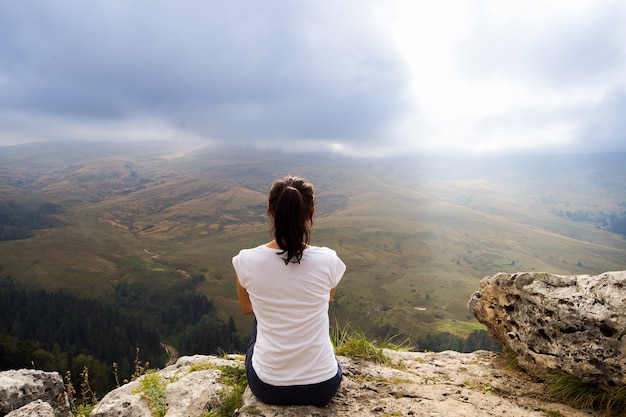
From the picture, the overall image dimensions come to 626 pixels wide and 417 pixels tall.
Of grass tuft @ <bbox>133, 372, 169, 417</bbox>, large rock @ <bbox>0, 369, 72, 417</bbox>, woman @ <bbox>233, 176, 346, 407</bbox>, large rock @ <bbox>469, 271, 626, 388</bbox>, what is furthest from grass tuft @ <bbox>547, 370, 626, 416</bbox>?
large rock @ <bbox>0, 369, 72, 417</bbox>

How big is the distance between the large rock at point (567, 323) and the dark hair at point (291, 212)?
19.4ft

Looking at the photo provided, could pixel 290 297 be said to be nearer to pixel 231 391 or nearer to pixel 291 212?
pixel 291 212

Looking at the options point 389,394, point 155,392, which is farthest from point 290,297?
point 155,392

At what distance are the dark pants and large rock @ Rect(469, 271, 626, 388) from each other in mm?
4842

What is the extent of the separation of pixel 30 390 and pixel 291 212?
8372 mm

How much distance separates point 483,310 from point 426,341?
138215 mm

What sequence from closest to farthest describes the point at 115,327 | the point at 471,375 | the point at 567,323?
the point at 567,323 → the point at 471,375 → the point at 115,327

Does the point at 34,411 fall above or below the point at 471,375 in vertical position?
below

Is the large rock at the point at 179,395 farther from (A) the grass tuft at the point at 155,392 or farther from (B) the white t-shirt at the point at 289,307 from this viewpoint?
(B) the white t-shirt at the point at 289,307

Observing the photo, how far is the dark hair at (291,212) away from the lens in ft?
16.1

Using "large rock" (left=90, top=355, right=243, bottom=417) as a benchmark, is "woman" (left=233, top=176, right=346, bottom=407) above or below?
above

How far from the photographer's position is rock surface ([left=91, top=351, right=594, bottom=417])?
5855mm

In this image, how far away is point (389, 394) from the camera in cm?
652

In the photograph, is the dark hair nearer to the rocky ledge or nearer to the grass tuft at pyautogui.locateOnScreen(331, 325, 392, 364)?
the rocky ledge
